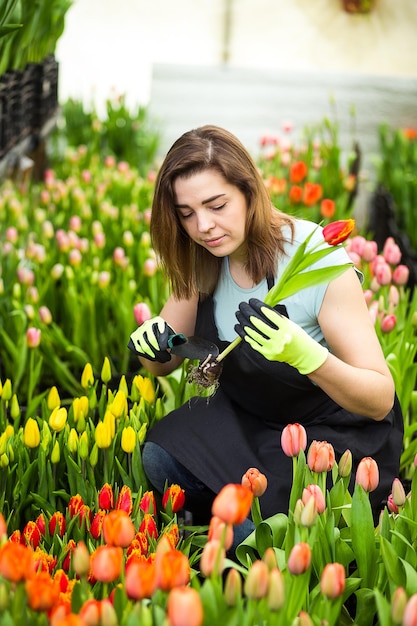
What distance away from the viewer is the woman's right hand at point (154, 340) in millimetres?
1712

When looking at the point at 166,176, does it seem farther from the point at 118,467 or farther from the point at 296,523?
the point at 296,523

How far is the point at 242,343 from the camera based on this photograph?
1.74 meters

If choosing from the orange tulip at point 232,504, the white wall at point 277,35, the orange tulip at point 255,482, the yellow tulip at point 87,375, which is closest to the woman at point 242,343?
the yellow tulip at point 87,375

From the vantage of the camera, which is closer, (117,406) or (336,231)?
(336,231)

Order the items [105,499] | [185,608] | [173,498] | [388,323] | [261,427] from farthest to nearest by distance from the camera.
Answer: [388,323] → [261,427] → [173,498] → [105,499] → [185,608]

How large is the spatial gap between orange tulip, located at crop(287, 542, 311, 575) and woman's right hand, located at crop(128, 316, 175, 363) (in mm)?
730

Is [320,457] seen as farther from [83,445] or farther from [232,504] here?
[83,445]

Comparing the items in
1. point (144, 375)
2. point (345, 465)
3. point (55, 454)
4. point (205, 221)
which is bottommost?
point (144, 375)

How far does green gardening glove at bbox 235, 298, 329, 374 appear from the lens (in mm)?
1415

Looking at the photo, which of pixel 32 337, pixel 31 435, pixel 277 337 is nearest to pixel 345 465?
pixel 277 337

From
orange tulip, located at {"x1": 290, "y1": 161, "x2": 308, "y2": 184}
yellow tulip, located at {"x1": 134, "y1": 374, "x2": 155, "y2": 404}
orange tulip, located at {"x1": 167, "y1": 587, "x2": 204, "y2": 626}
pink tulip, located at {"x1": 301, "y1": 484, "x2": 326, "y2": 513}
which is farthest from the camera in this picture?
→ orange tulip, located at {"x1": 290, "y1": 161, "x2": 308, "y2": 184}

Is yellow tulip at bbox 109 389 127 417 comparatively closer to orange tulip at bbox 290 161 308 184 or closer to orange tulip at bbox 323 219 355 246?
orange tulip at bbox 323 219 355 246

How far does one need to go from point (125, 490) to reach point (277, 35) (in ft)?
26.7

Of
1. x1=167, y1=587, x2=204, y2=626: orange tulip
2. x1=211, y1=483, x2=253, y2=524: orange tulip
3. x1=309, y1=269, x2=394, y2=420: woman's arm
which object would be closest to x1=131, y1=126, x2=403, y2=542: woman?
x1=309, y1=269, x2=394, y2=420: woman's arm
